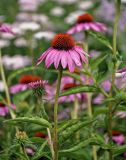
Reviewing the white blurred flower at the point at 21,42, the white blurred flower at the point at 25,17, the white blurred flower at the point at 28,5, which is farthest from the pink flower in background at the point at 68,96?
the white blurred flower at the point at 28,5

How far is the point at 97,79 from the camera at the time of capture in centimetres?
221

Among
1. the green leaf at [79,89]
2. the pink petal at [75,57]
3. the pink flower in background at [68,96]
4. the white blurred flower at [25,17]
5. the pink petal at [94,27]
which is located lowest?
the white blurred flower at [25,17]

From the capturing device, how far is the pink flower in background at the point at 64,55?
6.13 feet

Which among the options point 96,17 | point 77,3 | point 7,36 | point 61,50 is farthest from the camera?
point 77,3

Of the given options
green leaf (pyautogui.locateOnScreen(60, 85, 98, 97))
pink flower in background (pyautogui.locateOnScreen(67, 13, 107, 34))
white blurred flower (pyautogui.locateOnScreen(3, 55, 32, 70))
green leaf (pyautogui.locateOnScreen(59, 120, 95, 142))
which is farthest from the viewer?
white blurred flower (pyautogui.locateOnScreen(3, 55, 32, 70))

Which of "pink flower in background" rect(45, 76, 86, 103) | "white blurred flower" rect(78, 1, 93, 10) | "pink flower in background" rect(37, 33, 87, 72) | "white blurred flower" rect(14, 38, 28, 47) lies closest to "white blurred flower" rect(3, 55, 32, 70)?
"white blurred flower" rect(14, 38, 28, 47)

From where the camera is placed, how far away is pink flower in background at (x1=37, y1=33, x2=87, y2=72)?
187cm

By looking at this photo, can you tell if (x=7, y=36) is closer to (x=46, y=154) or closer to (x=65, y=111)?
(x=65, y=111)

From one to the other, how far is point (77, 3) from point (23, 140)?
508 centimetres

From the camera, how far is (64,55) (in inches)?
74.9

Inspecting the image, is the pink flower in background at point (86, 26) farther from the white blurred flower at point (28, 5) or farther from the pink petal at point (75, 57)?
the white blurred flower at point (28, 5)

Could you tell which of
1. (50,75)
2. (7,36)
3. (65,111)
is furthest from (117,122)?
(7,36)

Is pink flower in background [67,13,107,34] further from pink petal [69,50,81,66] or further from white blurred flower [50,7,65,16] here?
white blurred flower [50,7,65,16]

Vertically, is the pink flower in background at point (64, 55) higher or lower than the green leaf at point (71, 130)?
higher
